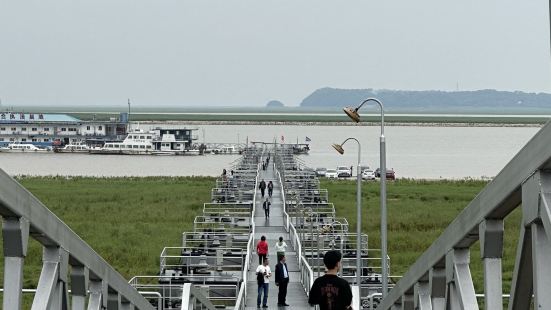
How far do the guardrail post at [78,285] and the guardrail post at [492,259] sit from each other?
2.79m

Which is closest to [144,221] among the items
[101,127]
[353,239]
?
[353,239]

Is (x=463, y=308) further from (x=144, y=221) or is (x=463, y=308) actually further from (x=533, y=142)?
(x=144, y=221)

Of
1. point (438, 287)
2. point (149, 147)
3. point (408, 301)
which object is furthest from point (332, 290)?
point (149, 147)

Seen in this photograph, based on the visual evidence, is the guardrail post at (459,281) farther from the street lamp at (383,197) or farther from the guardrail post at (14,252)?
the street lamp at (383,197)

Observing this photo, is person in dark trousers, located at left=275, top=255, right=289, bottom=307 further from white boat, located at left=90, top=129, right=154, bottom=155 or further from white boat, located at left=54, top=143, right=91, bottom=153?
white boat, located at left=54, top=143, right=91, bottom=153

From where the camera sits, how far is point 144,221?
175 feet

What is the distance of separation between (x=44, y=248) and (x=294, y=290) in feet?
63.5

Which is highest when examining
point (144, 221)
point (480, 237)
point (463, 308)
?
point (480, 237)

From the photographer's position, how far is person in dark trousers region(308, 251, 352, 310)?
26.8 ft

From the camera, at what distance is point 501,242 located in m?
5.88

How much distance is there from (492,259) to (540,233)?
2.43 ft

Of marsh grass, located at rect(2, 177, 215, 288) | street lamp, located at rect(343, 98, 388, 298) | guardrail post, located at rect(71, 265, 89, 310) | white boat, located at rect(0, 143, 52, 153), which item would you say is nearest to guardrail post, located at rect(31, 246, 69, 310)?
guardrail post, located at rect(71, 265, 89, 310)

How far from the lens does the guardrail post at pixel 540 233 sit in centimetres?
501

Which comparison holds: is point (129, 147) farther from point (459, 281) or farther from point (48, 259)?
point (459, 281)
